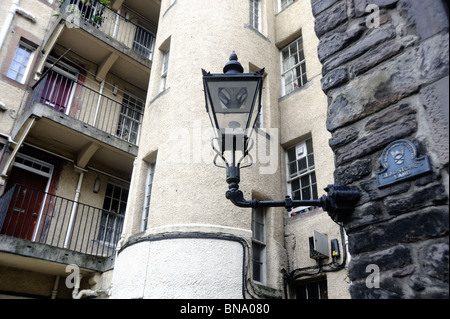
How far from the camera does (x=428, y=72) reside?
269 centimetres

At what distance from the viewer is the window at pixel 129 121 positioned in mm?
11539

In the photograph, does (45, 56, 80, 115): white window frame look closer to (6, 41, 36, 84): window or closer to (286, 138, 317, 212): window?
(6, 41, 36, 84): window

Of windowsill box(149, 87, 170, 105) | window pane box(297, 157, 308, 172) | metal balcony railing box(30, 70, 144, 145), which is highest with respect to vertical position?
metal balcony railing box(30, 70, 144, 145)

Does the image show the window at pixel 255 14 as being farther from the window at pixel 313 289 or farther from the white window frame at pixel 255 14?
the window at pixel 313 289

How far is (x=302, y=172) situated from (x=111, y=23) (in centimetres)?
845

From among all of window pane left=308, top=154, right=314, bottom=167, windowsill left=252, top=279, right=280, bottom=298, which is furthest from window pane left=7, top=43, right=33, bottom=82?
A: windowsill left=252, top=279, right=280, bottom=298

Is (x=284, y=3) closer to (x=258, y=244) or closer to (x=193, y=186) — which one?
(x=193, y=186)

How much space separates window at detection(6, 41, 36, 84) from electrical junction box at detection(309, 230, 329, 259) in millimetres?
8537

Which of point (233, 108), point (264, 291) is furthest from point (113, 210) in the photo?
point (233, 108)

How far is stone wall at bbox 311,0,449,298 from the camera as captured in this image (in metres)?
2.41

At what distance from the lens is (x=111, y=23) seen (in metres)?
12.5

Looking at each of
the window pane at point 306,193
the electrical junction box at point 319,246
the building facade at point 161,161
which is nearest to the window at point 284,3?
the building facade at point 161,161
